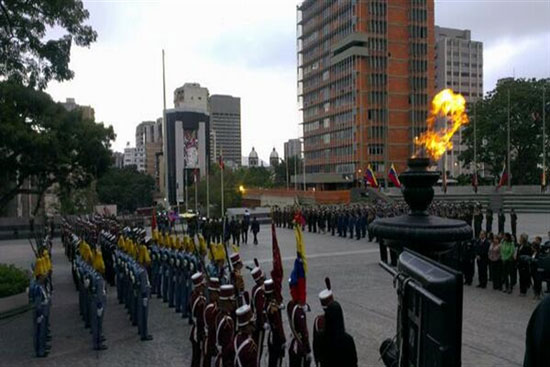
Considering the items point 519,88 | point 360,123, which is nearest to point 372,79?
point 360,123

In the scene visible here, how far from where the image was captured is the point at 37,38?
13969mm

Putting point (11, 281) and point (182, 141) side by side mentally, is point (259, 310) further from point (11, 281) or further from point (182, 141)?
point (182, 141)

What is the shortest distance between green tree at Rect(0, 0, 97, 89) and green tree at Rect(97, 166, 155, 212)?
66.3 meters

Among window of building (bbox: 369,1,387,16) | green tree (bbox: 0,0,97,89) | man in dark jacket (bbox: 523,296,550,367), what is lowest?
man in dark jacket (bbox: 523,296,550,367)

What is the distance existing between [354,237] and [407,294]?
27705 millimetres

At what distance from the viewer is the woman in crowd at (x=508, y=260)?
14.0 m

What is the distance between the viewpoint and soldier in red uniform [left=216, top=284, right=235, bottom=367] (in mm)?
5789

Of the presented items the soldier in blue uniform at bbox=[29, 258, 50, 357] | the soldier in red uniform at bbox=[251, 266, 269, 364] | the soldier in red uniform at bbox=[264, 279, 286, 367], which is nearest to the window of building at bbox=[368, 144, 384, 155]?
the soldier in blue uniform at bbox=[29, 258, 50, 357]

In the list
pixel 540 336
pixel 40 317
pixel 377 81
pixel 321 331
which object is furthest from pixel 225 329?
pixel 377 81

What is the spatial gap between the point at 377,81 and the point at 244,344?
229ft

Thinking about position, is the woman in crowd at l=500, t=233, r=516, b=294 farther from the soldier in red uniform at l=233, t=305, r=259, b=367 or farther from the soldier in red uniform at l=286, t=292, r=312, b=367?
the soldier in red uniform at l=233, t=305, r=259, b=367

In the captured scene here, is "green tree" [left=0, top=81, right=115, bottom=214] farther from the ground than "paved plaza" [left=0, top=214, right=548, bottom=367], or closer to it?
farther from the ground

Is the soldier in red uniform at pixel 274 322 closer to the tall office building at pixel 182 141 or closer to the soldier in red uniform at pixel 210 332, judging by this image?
the soldier in red uniform at pixel 210 332

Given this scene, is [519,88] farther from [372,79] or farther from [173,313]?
[173,313]
